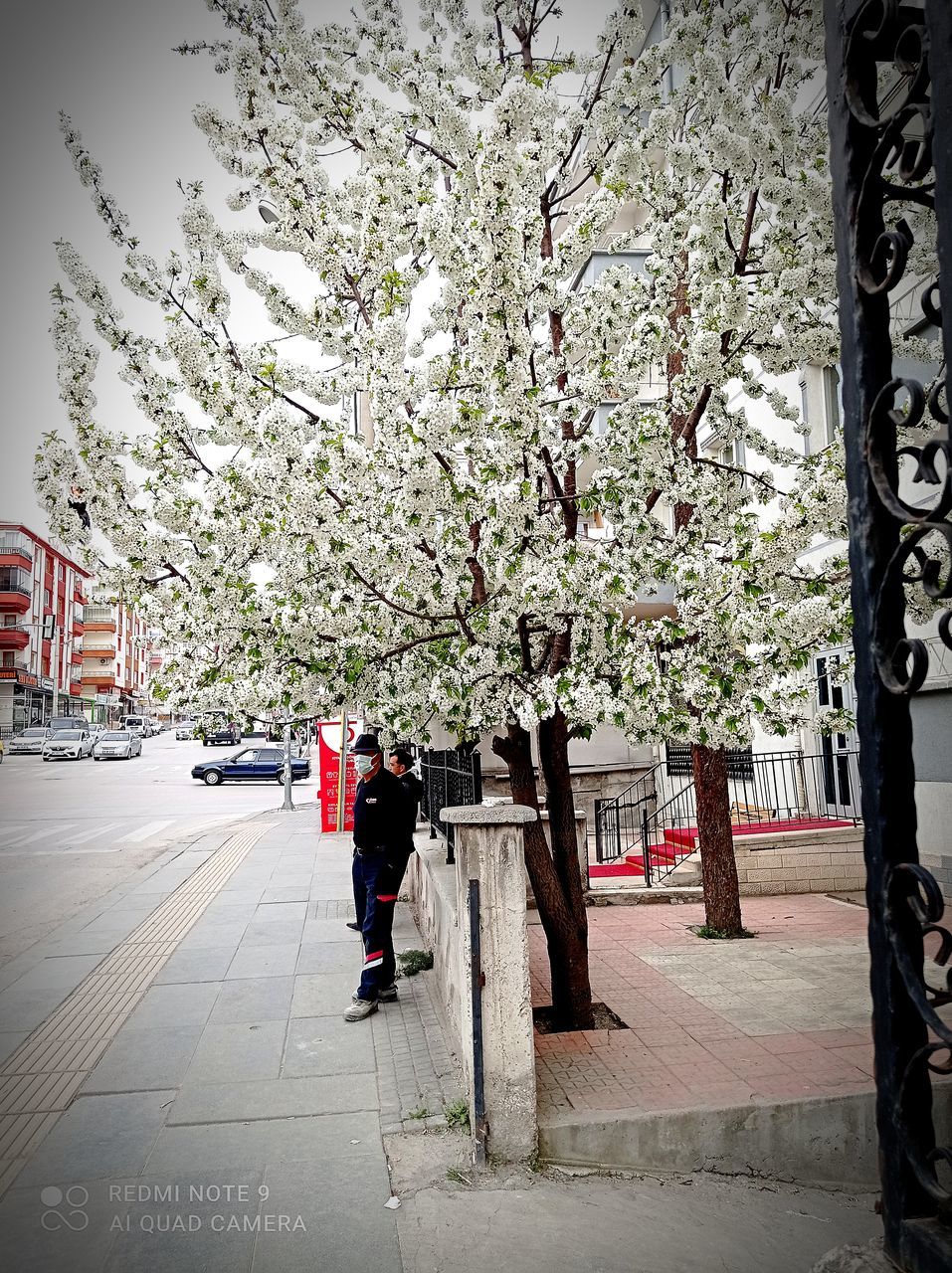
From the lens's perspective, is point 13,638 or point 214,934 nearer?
point 214,934

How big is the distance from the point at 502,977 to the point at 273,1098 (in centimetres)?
169

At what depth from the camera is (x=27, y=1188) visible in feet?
13.3

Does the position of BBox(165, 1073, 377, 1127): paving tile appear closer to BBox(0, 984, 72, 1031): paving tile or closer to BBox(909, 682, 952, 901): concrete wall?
BBox(0, 984, 72, 1031): paving tile

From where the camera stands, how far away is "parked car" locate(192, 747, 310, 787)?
32.6 metres

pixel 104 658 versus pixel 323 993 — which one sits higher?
pixel 104 658

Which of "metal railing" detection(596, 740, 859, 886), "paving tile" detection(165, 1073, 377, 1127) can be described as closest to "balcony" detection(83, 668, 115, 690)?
"metal railing" detection(596, 740, 859, 886)

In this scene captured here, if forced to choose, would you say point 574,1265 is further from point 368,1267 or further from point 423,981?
point 423,981

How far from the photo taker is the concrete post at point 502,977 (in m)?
4.30

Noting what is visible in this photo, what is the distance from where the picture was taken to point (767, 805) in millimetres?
12758

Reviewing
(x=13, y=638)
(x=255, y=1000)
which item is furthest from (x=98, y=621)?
(x=255, y=1000)

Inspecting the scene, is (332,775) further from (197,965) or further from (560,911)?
(560,911)

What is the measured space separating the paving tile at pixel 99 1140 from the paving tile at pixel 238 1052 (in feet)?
1.15

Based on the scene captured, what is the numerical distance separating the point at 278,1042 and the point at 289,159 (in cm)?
623

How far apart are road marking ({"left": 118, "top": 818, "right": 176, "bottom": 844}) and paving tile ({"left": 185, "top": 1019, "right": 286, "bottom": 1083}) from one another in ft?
36.1
